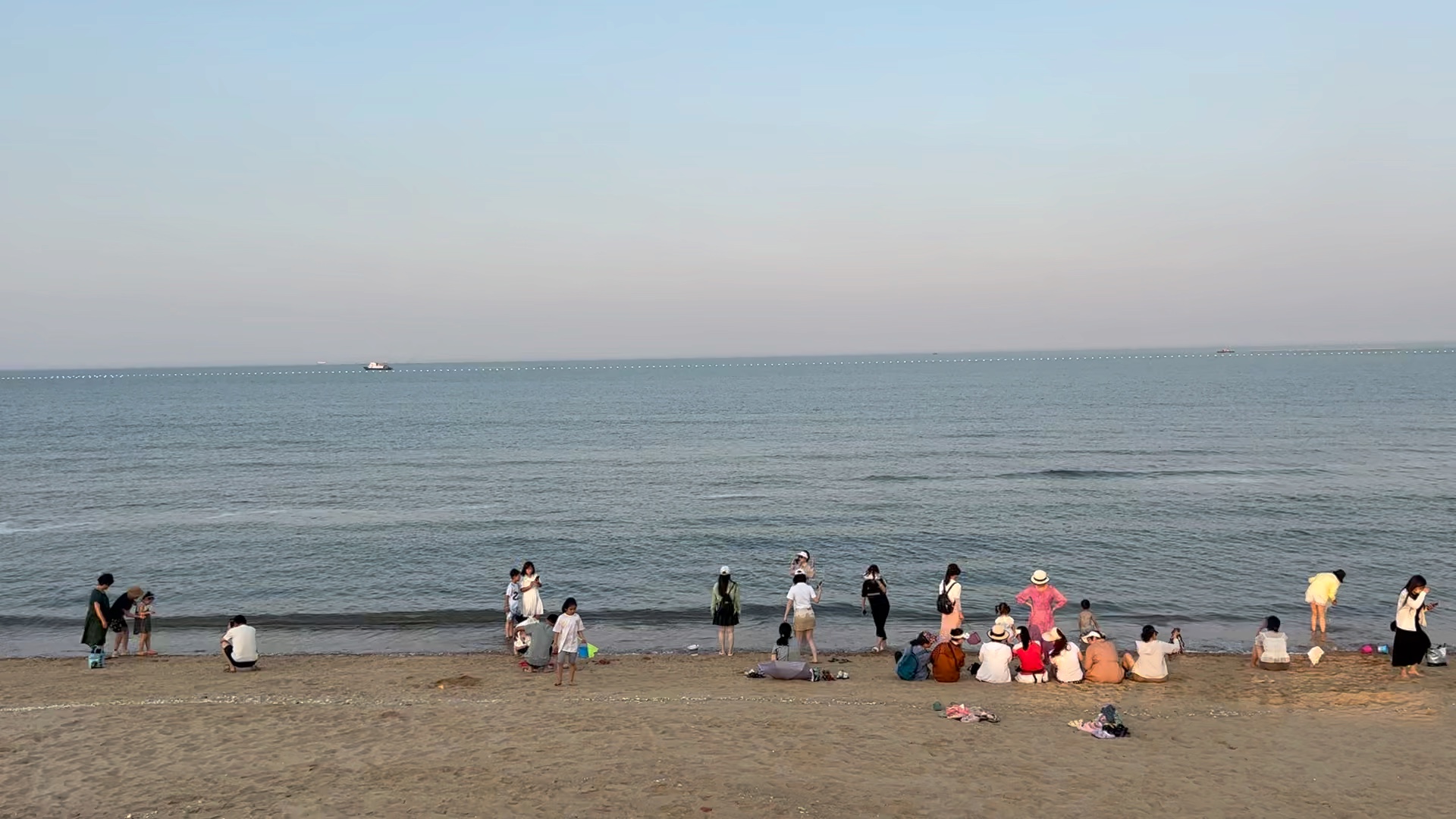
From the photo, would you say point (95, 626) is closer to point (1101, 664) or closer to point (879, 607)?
point (879, 607)

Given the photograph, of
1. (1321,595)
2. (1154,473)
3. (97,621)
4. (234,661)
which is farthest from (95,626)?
(1154,473)

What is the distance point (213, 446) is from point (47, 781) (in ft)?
196

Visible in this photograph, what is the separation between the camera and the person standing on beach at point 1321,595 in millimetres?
18938

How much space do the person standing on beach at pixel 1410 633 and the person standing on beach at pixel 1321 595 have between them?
2450 mm

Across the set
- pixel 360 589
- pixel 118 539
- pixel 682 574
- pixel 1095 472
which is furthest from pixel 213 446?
pixel 1095 472

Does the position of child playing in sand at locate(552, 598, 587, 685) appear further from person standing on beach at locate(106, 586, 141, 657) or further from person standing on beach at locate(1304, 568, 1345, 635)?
person standing on beach at locate(1304, 568, 1345, 635)

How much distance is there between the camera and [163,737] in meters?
13.0

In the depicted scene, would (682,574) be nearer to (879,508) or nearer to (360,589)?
(360,589)

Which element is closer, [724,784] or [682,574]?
[724,784]

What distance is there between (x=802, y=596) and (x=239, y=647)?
10726 mm

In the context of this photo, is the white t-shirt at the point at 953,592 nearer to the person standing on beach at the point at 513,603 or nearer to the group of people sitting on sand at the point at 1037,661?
the group of people sitting on sand at the point at 1037,661

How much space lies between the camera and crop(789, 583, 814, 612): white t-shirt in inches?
674

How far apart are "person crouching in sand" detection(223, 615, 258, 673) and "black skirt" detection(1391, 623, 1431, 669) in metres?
20.8

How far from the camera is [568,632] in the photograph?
15.8 metres
